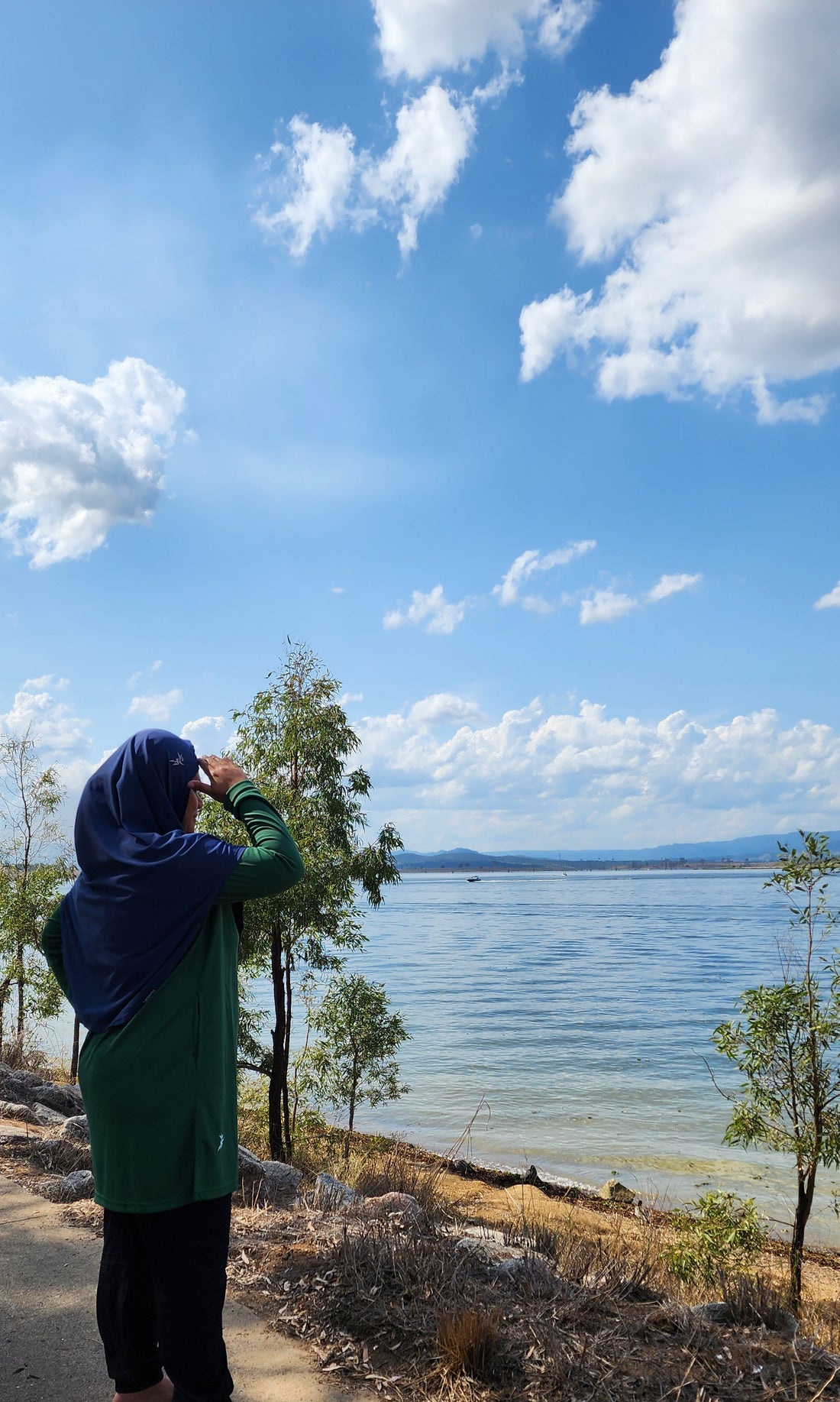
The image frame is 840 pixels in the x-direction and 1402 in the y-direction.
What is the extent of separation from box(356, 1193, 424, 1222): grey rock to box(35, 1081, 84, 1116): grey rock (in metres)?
4.88

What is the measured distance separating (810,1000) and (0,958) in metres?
11.6

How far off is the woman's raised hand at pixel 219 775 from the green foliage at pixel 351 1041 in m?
10.6

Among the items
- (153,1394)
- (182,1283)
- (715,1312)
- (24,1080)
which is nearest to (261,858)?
(182,1283)

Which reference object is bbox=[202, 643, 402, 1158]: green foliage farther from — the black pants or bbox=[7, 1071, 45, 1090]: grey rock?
the black pants

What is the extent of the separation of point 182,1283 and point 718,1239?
5.64 meters

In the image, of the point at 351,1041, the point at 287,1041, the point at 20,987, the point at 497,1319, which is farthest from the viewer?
the point at 20,987

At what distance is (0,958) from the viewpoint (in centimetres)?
1337

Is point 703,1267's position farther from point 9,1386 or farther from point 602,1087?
point 602,1087

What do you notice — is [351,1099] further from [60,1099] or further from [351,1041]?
[60,1099]

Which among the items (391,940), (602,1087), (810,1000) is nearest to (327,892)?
(810,1000)

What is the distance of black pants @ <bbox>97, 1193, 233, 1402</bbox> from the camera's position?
2.20m

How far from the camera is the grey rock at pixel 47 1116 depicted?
7.98 meters

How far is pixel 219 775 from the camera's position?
2635 millimetres

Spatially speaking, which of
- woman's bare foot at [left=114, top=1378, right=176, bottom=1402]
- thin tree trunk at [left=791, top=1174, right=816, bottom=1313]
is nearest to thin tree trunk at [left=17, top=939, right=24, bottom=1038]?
thin tree trunk at [left=791, top=1174, right=816, bottom=1313]
